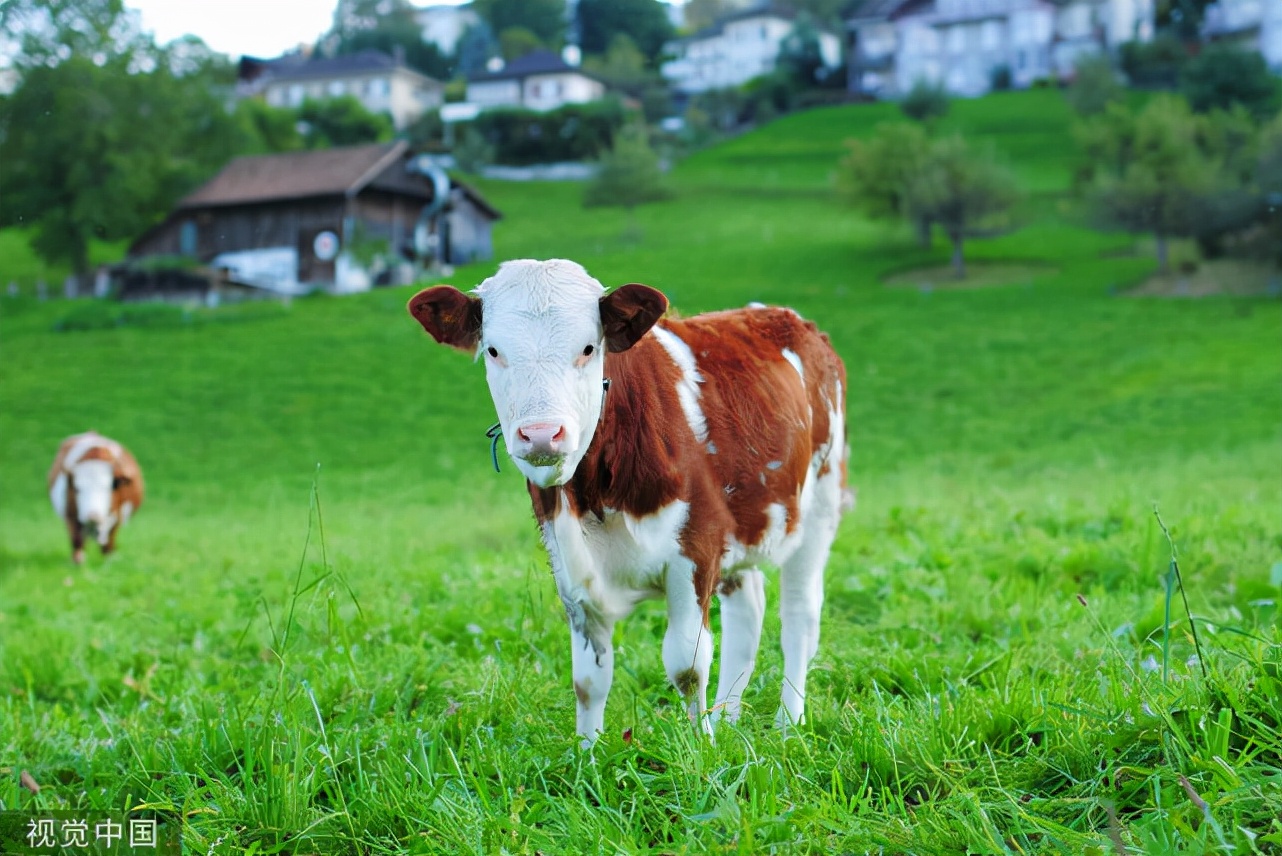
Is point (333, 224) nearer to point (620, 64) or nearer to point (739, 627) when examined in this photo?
point (620, 64)

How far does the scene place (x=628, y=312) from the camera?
3.56 meters

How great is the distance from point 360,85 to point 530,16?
12945mm

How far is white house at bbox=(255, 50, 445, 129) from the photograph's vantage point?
134ft

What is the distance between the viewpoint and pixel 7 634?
8.48 meters

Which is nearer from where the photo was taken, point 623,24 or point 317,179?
point 623,24

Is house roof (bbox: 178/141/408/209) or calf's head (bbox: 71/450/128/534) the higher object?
house roof (bbox: 178/141/408/209)

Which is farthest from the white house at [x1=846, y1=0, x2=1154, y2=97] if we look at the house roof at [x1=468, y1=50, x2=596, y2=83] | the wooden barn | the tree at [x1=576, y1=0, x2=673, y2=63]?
the wooden barn

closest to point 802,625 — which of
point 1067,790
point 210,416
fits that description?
point 1067,790

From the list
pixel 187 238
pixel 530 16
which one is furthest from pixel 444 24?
pixel 187 238

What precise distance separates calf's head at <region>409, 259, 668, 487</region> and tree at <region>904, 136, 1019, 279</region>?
34.2 metres

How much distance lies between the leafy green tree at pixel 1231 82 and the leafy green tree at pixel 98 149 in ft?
116

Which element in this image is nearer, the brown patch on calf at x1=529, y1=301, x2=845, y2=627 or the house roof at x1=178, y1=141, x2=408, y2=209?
the brown patch on calf at x1=529, y1=301, x2=845, y2=627

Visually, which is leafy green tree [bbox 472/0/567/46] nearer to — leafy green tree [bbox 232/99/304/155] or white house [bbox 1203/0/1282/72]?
leafy green tree [bbox 232/99/304/155]

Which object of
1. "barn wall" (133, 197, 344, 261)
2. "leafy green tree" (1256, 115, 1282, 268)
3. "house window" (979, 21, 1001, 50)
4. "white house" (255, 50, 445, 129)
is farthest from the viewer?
"house window" (979, 21, 1001, 50)
